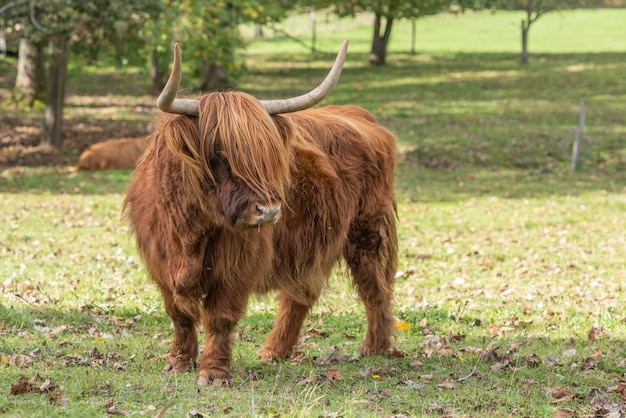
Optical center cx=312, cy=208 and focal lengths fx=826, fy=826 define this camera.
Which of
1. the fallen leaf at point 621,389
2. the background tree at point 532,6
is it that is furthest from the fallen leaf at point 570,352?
the background tree at point 532,6

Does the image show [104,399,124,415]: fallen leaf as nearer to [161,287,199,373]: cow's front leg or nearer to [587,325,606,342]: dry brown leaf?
[161,287,199,373]: cow's front leg

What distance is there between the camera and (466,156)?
780 inches

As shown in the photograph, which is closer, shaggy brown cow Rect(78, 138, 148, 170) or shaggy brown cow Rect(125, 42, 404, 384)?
shaggy brown cow Rect(125, 42, 404, 384)

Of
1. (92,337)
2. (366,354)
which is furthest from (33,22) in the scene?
(366,354)

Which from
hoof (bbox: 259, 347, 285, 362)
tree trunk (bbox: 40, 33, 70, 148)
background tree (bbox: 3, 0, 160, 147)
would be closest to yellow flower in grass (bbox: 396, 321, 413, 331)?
hoof (bbox: 259, 347, 285, 362)

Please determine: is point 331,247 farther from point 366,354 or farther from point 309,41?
point 309,41

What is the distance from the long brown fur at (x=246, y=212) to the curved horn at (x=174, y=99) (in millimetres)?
66

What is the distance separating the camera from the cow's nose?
493 cm

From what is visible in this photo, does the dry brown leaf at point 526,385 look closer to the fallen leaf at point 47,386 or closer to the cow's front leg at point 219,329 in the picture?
the cow's front leg at point 219,329

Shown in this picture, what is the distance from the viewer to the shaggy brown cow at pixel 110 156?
693 inches

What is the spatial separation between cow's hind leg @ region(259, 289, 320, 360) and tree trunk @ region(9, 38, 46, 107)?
62.2 ft

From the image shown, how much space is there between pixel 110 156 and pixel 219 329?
1286 centimetres

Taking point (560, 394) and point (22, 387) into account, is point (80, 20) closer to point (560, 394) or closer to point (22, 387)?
point (22, 387)

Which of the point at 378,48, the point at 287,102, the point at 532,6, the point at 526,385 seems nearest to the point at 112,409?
the point at 287,102
